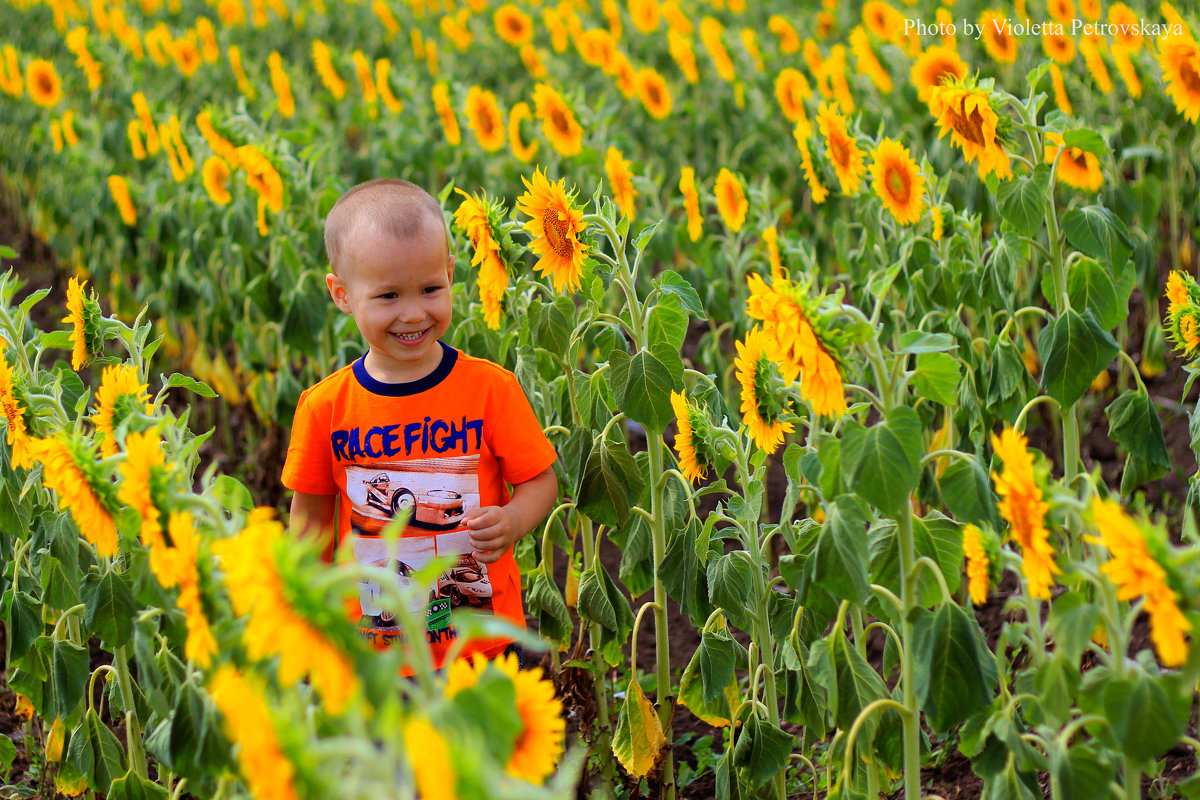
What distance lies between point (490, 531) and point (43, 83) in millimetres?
5522

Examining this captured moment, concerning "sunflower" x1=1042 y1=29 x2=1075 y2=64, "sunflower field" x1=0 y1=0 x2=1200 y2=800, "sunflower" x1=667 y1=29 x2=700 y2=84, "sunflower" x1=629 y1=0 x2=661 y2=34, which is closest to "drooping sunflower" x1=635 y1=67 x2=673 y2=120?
"sunflower field" x1=0 y1=0 x2=1200 y2=800

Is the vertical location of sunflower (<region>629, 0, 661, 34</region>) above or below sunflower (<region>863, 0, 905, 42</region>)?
above

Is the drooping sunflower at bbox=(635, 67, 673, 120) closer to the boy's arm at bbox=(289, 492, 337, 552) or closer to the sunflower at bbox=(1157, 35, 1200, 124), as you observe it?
the sunflower at bbox=(1157, 35, 1200, 124)

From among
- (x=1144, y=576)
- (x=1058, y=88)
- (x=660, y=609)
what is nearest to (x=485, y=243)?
(x=660, y=609)

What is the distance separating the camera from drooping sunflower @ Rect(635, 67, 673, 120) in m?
5.33

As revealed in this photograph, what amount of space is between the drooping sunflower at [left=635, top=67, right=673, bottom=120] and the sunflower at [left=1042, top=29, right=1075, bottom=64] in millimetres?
1628

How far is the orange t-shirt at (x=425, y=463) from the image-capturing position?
7.17 feet

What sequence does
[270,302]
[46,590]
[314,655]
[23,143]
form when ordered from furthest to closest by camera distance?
[23,143] < [270,302] < [46,590] < [314,655]

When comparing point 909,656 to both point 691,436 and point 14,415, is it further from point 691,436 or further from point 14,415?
point 14,415

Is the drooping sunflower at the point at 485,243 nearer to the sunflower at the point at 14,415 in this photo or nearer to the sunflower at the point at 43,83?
the sunflower at the point at 14,415

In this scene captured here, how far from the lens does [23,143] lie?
774cm

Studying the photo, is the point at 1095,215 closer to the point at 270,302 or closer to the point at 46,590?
the point at 46,590

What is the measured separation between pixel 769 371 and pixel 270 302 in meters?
2.49

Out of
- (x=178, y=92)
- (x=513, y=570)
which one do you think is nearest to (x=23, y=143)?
(x=178, y=92)
